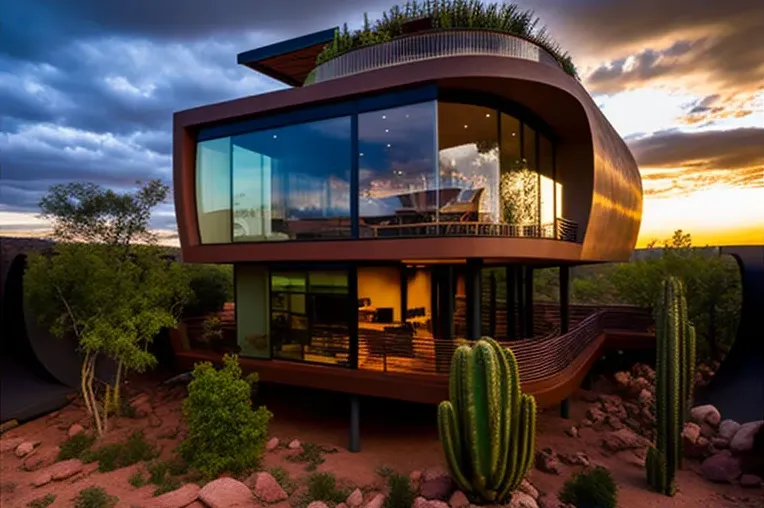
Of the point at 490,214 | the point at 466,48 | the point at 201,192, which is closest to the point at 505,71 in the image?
the point at 466,48

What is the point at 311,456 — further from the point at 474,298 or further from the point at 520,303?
the point at 520,303

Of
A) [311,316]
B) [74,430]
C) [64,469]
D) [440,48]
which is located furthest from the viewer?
[74,430]

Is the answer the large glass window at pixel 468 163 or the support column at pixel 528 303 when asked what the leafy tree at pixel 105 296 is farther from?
the support column at pixel 528 303

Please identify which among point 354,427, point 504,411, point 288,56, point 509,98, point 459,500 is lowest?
point 459,500

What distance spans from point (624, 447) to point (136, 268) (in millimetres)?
15197

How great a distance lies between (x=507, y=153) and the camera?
1173 centimetres

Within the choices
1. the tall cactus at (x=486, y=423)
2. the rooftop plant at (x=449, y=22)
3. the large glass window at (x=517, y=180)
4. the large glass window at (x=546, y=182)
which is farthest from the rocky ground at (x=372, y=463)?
the rooftop plant at (x=449, y=22)

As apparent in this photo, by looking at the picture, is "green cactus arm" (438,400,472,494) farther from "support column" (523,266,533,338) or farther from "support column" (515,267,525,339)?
"support column" (523,266,533,338)

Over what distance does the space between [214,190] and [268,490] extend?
329 inches

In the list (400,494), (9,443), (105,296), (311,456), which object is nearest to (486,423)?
(400,494)

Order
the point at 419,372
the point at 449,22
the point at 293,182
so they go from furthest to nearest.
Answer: the point at 293,182, the point at 449,22, the point at 419,372

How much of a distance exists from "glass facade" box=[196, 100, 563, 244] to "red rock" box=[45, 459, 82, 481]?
661 centimetres

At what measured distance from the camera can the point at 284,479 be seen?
10.2m

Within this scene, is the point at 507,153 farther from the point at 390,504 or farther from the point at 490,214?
the point at 390,504
